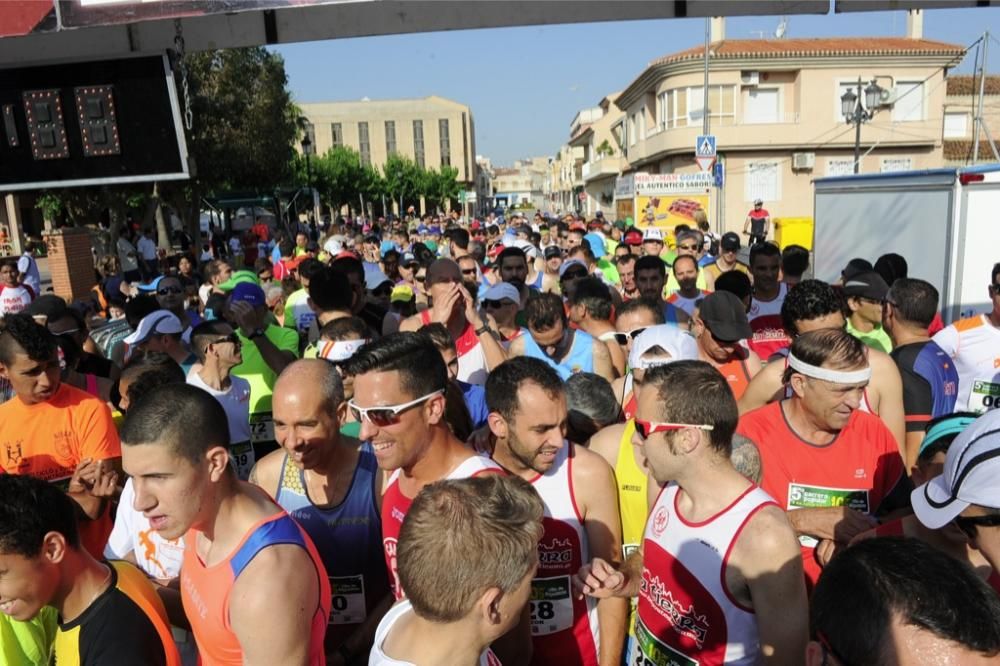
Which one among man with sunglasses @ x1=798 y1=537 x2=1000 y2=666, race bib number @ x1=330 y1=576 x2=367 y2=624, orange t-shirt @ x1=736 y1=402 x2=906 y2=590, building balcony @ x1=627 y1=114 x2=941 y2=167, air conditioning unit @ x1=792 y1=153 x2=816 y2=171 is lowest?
race bib number @ x1=330 y1=576 x2=367 y2=624

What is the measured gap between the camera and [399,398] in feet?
8.57

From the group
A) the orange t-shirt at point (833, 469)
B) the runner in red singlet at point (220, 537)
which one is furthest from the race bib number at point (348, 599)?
the orange t-shirt at point (833, 469)

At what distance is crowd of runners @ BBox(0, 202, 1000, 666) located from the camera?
1699 mm

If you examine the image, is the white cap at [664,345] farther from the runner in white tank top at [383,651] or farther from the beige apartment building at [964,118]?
the beige apartment building at [964,118]

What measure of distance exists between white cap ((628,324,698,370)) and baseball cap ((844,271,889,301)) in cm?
242

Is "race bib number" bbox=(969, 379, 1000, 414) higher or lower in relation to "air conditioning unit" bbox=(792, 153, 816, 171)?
lower

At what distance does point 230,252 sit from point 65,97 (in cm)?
2306

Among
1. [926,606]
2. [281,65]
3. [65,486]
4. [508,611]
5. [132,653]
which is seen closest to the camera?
[926,606]

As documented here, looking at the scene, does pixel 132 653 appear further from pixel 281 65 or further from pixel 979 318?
pixel 281 65

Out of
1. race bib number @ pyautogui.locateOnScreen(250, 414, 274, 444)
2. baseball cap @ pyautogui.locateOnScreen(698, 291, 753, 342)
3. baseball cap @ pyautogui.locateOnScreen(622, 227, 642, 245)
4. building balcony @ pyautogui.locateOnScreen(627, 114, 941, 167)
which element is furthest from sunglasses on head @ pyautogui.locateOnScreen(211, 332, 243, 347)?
building balcony @ pyautogui.locateOnScreen(627, 114, 941, 167)

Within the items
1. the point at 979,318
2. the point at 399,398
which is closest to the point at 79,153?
the point at 399,398

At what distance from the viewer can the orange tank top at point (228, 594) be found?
2.05 meters

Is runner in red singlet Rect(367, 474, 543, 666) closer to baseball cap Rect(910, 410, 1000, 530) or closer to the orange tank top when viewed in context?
the orange tank top

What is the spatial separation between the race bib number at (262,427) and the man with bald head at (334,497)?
1.98 meters
